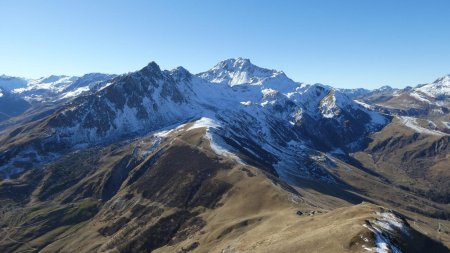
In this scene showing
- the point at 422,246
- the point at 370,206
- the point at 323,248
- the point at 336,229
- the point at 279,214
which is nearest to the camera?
the point at 323,248

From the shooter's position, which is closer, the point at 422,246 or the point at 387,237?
the point at 387,237

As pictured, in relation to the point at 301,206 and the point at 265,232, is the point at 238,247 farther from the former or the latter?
the point at 301,206

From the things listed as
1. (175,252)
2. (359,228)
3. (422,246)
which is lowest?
(175,252)

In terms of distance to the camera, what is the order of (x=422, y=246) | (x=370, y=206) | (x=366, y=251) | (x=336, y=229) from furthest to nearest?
1. (x=370, y=206)
2. (x=422, y=246)
3. (x=336, y=229)
4. (x=366, y=251)

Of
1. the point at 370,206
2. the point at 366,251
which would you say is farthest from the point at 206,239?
the point at 366,251

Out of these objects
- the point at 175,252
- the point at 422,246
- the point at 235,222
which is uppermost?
the point at 422,246

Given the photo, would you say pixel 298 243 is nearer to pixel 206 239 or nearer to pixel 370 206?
pixel 370 206

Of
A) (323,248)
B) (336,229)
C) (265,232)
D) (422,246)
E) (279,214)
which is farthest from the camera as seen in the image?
(279,214)

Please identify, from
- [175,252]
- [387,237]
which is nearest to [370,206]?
[387,237]

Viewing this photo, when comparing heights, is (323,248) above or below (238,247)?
above
